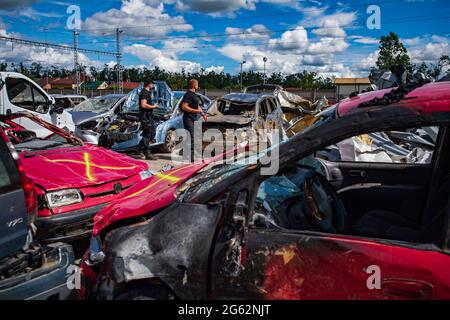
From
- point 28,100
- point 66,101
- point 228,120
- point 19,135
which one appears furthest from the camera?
point 66,101

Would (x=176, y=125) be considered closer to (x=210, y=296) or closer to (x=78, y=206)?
(x=78, y=206)

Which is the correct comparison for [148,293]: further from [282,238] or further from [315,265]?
[315,265]

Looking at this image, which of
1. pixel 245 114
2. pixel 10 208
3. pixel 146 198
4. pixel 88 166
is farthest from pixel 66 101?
pixel 146 198

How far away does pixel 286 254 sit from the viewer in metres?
1.82

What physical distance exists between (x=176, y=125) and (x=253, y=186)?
7.89 metres

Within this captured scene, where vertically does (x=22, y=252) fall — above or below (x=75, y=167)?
below

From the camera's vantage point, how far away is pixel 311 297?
178cm

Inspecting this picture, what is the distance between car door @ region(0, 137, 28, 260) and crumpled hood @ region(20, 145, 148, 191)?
94 cm

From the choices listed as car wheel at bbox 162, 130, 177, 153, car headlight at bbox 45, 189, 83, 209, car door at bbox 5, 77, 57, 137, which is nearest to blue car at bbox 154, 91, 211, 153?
car wheel at bbox 162, 130, 177, 153

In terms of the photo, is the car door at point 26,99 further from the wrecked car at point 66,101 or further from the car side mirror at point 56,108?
the wrecked car at point 66,101

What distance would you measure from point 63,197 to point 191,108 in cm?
495

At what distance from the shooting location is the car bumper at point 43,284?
238cm

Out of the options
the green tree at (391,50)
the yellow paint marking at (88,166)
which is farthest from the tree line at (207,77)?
the yellow paint marking at (88,166)

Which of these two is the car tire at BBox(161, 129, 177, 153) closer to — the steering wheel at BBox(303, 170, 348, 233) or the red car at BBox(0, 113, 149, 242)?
the red car at BBox(0, 113, 149, 242)
